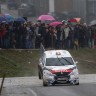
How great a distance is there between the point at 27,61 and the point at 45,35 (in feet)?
7.55

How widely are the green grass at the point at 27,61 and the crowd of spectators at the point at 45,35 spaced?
18.1 inches

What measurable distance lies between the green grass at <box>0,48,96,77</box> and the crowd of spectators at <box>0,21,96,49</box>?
459mm

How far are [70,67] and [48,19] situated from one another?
45.8ft

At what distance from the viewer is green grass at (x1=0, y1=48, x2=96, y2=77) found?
133ft

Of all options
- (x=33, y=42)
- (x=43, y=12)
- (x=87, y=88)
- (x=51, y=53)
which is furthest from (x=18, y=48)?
(x=43, y=12)

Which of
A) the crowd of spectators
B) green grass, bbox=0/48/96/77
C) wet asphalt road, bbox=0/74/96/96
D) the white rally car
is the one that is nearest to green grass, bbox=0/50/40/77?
green grass, bbox=0/48/96/77

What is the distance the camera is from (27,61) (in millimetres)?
42844

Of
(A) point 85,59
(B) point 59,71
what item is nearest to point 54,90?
(B) point 59,71

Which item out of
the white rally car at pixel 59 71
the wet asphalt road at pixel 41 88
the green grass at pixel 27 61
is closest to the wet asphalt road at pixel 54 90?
the wet asphalt road at pixel 41 88

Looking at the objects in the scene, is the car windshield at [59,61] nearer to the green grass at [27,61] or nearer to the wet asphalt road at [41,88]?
the wet asphalt road at [41,88]

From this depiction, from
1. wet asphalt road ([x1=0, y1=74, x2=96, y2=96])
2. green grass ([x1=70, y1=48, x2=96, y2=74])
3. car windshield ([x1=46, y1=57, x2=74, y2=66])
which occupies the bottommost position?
green grass ([x1=70, y1=48, x2=96, y2=74])

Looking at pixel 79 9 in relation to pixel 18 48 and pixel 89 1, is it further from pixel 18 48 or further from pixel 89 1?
pixel 18 48

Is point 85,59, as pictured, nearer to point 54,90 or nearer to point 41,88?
point 41,88

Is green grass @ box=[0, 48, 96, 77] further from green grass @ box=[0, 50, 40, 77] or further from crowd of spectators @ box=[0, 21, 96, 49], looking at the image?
crowd of spectators @ box=[0, 21, 96, 49]
